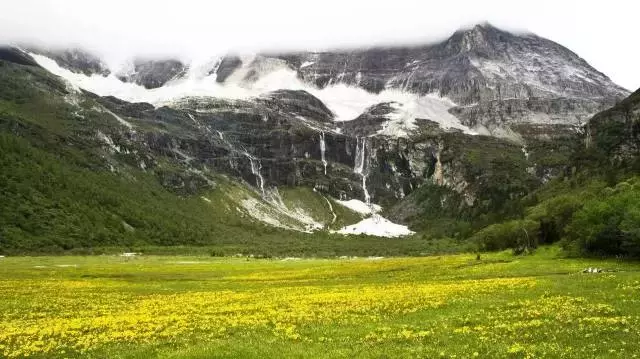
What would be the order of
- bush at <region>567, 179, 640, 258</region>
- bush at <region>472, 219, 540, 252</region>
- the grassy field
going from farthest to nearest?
bush at <region>472, 219, 540, 252</region> → bush at <region>567, 179, 640, 258</region> → the grassy field

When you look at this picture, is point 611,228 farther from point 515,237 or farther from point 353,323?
point 353,323

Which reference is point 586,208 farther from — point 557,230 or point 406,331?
point 406,331

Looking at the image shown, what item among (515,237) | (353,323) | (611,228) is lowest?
(515,237)

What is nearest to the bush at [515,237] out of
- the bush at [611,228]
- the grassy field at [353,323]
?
the bush at [611,228]

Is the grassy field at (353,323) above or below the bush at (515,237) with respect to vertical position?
above

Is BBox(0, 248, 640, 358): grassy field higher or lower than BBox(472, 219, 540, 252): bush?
higher

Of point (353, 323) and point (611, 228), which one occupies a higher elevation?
point (353, 323)

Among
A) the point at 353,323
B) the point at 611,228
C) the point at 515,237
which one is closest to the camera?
the point at 353,323

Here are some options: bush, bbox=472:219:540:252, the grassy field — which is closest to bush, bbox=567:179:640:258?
bush, bbox=472:219:540:252

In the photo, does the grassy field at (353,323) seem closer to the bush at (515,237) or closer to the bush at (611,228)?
the bush at (611,228)

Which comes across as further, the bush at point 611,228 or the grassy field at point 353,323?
the bush at point 611,228

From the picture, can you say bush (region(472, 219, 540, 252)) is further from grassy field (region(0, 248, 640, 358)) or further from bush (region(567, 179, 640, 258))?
grassy field (region(0, 248, 640, 358))

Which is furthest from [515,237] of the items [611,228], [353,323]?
[353,323]

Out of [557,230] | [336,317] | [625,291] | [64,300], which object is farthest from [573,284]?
[557,230]
